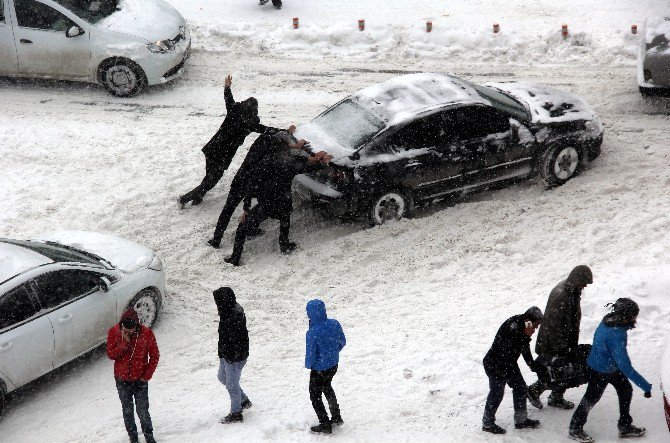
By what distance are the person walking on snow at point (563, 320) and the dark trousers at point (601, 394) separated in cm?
36

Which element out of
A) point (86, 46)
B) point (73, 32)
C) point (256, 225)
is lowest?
point (256, 225)

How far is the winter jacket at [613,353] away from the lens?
6.71 meters

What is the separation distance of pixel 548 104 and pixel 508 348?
5712mm

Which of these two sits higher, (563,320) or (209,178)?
(209,178)

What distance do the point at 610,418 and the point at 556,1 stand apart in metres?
12.2

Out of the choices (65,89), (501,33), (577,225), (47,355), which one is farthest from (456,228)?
(65,89)

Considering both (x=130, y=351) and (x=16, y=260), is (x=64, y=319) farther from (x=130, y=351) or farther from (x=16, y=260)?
(x=130, y=351)

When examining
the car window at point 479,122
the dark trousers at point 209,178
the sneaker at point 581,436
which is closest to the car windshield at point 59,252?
the dark trousers at point 209,178

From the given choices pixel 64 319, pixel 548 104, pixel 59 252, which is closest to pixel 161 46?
pixel 59 252

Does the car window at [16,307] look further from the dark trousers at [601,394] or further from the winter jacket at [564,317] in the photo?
the dark trousers at [601,394]

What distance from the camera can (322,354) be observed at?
715cm

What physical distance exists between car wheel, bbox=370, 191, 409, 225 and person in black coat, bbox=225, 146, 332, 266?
0.94 metres

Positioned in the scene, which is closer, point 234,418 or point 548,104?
point 234,418

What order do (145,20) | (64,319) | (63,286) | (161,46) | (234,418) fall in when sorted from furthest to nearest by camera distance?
1. (145,20)
2. (161,46)
3. (63,286)
4. (64,319)
5. (234,418)
